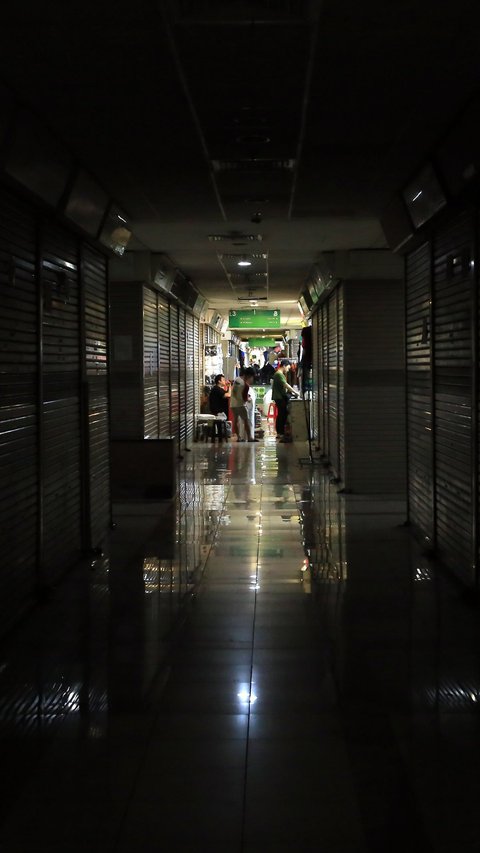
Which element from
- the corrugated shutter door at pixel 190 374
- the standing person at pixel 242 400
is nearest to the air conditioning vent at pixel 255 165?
the corrugated shutter door at pixel 190 374

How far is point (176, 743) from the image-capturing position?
386 cm

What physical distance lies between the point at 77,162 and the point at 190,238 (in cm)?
425

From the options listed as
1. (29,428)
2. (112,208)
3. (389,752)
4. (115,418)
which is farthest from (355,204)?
(389,752)

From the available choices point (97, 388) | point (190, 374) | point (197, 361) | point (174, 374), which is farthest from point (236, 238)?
point (197, 361)

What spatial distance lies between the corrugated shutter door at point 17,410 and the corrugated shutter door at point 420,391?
338 centimetres

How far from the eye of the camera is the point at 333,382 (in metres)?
13.8

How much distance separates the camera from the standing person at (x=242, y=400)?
19.0 m

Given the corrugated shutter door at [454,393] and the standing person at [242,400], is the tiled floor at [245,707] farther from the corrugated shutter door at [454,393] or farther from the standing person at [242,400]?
the standing person at [242,400]

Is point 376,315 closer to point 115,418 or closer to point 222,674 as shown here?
point 115,418

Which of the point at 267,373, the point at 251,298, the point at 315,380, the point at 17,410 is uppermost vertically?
the point at 251,298

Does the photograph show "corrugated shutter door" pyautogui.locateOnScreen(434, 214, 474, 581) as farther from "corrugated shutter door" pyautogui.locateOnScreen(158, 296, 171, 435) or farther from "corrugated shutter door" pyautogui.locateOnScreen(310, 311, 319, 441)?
"corrugated shutter door" pyautogui.locateOnScreen(310, 311, 319, 441)

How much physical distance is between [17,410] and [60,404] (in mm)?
1276

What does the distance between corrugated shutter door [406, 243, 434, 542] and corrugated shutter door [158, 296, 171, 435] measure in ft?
20.3

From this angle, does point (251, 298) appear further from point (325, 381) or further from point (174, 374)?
point (325, 381)
